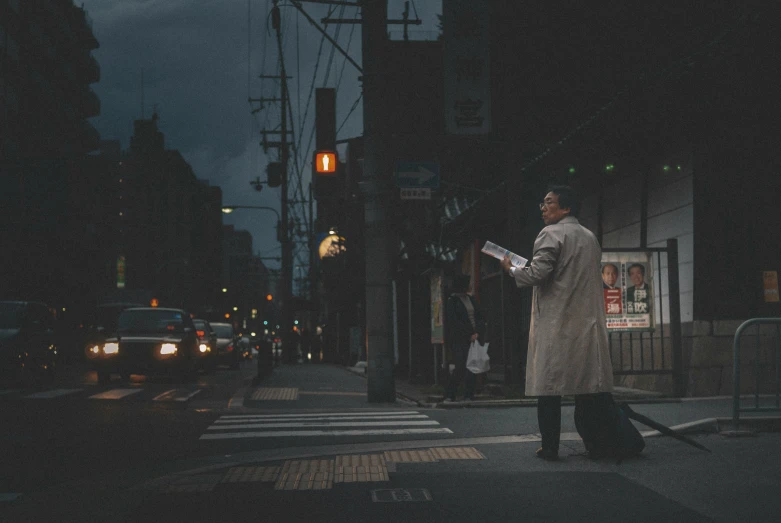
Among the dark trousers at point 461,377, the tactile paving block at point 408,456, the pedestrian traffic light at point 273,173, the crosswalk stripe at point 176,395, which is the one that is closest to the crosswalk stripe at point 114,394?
the crosswalk stripe at point 176,395

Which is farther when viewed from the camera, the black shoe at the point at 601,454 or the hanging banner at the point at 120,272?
the hanging banner at the point at 120,272

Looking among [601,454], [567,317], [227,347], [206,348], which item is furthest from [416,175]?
[227,347]

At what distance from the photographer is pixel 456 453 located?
7500mm

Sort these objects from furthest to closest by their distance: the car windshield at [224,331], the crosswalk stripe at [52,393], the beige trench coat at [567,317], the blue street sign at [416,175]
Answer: the car windshield at [224,331], the crosswalk stripe at [52,393], the blue street sign at [416,175], the beige trench coat at [567,317]

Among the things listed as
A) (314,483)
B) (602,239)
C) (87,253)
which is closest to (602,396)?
(314,483)

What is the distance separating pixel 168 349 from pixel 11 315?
10.8ft

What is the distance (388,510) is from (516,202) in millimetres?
10379

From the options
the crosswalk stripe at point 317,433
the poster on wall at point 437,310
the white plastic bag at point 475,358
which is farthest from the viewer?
the poster on wall at point 437,310

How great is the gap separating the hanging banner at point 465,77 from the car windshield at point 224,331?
22.4 m

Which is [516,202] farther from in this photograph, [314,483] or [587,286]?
[314,483]

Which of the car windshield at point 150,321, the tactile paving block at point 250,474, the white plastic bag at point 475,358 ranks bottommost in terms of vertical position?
the tactile paving block at point 250,474

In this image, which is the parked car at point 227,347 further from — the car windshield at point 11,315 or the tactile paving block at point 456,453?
the tactile paving block at point 456,453

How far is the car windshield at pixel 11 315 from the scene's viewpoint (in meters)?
19.9

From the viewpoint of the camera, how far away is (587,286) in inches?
267
